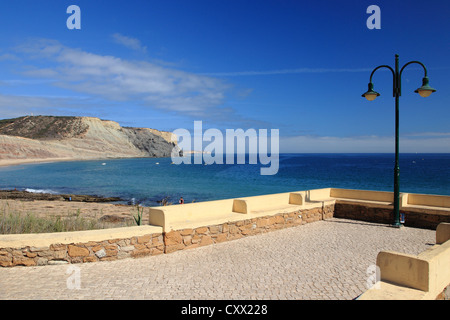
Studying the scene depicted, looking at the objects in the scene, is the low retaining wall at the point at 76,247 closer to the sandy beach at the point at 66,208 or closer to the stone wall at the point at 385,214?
the stone wall at the point at 385,214

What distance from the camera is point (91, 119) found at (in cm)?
11262

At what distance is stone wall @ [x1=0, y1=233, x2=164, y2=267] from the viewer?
230 inches

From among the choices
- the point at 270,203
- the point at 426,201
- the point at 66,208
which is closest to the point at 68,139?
the point at 66,208

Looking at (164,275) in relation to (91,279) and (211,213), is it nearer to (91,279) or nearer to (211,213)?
(91,279)

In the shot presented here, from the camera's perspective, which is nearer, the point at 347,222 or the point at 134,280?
the point at 134,280

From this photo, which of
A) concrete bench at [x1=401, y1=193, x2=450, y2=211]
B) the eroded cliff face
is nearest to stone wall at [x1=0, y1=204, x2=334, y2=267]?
concrete bench at [x1=401, y1=193, x2=450, y2=211]

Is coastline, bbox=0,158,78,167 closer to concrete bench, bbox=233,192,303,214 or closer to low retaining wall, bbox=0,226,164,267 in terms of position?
Answer: concrete bench, bbox=233,192,303,214

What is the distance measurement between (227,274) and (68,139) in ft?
351

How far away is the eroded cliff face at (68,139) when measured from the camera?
8281 cm

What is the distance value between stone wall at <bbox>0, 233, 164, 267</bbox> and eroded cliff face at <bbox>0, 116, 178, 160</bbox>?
283ft

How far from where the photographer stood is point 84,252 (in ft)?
20.4

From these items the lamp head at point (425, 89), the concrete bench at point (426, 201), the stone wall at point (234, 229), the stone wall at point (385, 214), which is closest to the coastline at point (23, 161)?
the stone wall at point (234, 229)
